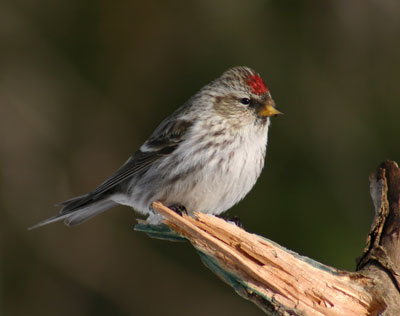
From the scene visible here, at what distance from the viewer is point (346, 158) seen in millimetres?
4957

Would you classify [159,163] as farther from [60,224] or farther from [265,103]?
[60,224]

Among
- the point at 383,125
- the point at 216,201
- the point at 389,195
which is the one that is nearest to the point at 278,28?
the point at 383,125

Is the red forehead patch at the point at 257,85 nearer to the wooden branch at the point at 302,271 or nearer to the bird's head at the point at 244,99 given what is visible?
the bird's head at the point at 244,99

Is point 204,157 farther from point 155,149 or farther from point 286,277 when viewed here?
point 286,277

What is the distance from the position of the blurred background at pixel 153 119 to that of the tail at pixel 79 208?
1.01 meters

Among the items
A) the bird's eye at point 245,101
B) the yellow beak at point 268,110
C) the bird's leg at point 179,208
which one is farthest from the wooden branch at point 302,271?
the bird's eye at point 245,101

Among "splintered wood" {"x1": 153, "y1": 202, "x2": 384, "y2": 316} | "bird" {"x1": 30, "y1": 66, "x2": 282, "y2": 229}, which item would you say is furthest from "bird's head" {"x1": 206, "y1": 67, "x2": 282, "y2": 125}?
"splintered wood" {"x1": 153, "y1": 202, "x2": 384, "y2": 316}

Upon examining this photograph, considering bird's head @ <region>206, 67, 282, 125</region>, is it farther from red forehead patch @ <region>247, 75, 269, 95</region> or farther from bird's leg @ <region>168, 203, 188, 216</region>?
bird's leg @ <region>168, 203, 188, 216</region>

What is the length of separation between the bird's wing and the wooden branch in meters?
0.86

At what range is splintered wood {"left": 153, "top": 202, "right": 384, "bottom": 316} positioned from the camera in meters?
2.67

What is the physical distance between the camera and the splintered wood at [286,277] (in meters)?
2.67

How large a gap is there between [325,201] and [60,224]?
1846 mm

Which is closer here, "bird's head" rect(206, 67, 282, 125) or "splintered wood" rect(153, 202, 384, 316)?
"splintered wood" rect(153, 202, 384, 316)

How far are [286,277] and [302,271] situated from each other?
0.07 m
